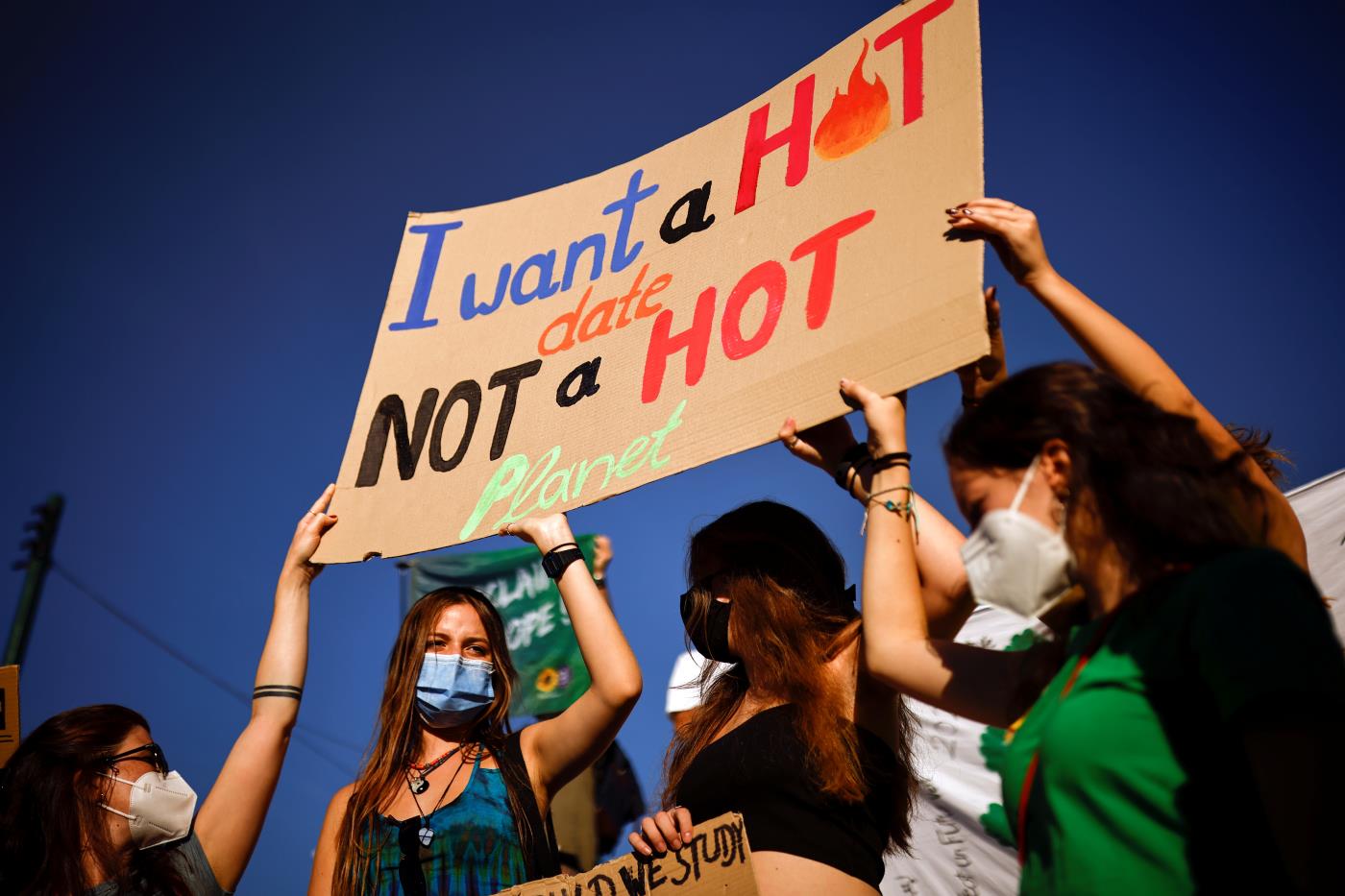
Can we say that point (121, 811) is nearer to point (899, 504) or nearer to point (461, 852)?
point (461, 852)

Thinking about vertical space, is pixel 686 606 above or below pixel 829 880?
above

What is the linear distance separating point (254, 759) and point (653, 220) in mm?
1830

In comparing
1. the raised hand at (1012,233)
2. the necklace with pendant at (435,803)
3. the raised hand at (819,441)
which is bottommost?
the necklace with pendant at (435,803)

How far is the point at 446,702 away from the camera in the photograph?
9.38 ft

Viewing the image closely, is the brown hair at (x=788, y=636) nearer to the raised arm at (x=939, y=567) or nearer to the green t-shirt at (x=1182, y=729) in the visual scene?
the raised arm at (x=939, y=567)

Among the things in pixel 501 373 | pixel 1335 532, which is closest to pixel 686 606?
pixel 501 373

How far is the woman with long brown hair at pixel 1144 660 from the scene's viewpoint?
1286 mm

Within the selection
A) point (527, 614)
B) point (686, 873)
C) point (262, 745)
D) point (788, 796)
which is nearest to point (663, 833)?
point (686, 873)

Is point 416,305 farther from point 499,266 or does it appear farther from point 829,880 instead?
point 829,880

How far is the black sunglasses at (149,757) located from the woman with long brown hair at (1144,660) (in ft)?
6.73

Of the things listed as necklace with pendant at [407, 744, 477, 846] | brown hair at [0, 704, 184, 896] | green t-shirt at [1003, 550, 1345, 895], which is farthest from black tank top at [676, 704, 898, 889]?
brown hair at [0, 704, 184, 896]

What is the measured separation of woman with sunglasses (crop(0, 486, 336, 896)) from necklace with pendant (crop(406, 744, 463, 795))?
34 centimetres

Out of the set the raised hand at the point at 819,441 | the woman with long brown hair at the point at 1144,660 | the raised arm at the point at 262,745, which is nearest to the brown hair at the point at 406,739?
the raised arm at the point at 262,745

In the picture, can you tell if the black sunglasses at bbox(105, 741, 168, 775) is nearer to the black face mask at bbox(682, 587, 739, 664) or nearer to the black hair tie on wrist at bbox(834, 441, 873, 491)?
the black face mask at bbox(682, 587, 739, 664)
